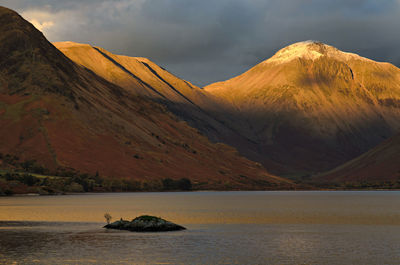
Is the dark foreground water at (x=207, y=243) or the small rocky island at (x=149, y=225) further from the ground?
the small rocky island at (x=149, y=225)

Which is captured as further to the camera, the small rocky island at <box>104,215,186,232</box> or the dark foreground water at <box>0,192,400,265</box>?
the small rocky island at <box>104,215,186,232</box>

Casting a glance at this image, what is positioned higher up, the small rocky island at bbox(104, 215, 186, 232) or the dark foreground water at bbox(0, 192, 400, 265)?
the small rocky island at bbox(104, 215, 186, 232)

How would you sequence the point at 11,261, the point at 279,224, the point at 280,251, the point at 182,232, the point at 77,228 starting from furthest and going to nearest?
the point at 279,224 → the point at 77,228 → the point at 182,232 → the point at 280,251 → the point at 11,261

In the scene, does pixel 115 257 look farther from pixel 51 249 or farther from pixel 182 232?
pixel 182 232

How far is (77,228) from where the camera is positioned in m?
87.2

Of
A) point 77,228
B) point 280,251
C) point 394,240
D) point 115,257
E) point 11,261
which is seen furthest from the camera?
point 77,228

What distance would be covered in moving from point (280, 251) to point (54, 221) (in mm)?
51804

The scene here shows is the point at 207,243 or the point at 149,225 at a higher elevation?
the point at 149,225

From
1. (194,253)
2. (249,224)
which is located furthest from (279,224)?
(194,253)

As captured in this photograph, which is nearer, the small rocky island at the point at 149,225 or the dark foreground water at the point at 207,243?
the dark foreground water at the point at 207,243

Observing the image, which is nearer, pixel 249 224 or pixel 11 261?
pixel 11 261

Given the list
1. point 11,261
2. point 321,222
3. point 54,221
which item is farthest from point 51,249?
point 321,222

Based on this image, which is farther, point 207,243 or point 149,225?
point 149,225

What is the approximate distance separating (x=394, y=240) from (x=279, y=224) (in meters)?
29.2
